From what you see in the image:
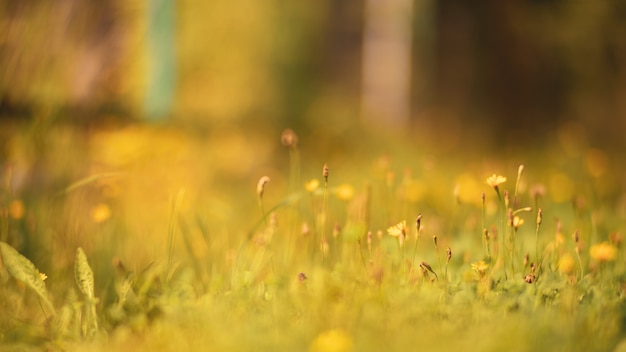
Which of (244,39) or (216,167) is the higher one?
(244,39)

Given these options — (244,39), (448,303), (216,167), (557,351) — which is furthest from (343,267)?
(244,39)

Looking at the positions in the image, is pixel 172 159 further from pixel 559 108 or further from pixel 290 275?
pixel 559 108

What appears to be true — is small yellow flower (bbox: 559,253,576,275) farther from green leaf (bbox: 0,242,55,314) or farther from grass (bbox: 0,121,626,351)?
green leaf (bbox: 0,242,55,314)

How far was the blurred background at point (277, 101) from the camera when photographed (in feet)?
9.18

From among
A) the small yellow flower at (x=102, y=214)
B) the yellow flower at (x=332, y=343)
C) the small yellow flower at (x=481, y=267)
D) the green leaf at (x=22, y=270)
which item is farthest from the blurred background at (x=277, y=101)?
the yellow flower at (x=332, y=343)

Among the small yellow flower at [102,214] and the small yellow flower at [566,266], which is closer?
the small yellow flower at [566,266]

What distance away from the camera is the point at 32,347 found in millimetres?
1865

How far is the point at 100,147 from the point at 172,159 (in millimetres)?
485

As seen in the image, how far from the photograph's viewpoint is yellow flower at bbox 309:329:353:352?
5.12 feet

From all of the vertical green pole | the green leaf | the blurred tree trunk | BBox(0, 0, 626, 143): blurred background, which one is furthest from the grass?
the blurred tree trunk

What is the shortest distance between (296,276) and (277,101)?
14.5 feet

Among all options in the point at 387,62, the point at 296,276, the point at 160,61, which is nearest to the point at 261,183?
the point at 296,276

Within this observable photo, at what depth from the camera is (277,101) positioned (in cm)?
634

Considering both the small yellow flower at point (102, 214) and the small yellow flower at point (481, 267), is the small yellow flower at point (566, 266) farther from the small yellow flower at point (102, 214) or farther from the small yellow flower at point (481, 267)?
the small yellow flower at point (102, 214)
